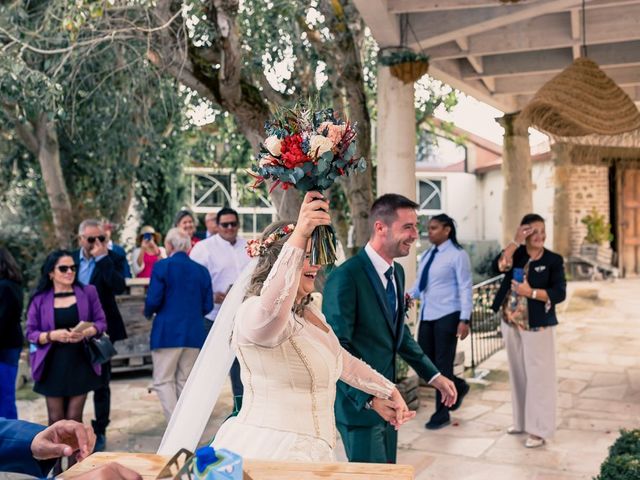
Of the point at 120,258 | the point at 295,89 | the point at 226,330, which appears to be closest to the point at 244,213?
the point at 295,89

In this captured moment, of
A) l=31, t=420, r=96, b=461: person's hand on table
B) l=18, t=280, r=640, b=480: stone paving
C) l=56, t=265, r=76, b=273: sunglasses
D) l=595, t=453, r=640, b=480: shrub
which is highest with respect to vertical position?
l=56, t=265, r=76, b=273: sunglasses

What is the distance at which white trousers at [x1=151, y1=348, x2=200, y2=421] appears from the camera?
7074 millimetres

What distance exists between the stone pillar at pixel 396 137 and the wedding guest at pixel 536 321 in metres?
1.69

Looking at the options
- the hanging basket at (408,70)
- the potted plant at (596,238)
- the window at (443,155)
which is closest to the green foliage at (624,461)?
the hanging basket at (408,70)

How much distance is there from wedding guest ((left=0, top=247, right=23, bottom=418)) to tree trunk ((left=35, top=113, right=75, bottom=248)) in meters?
6.39

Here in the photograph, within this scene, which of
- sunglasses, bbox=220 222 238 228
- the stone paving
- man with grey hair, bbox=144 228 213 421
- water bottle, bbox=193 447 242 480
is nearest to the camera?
water bottle, bbox=193 447 242 480

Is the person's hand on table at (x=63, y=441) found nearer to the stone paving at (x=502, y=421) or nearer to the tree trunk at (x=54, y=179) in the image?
the stone paving at (x=502, y=421)

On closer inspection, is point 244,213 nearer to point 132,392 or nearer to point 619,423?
point 132,392

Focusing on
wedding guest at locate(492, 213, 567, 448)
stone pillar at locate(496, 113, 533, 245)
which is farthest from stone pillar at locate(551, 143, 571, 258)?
wedding guest at locate(492, 213, 567, 448)

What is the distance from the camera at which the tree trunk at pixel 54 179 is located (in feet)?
39.5

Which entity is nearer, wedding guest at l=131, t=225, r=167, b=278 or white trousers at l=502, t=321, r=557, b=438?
white trousers at l=502, t=321, r=557, b=438

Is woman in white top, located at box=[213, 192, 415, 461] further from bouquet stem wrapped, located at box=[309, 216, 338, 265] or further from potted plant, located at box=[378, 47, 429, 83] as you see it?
potted plant, located at box=[378, 47, 429, 83]

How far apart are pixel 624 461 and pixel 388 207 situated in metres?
2.00

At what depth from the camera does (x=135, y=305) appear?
998cm
